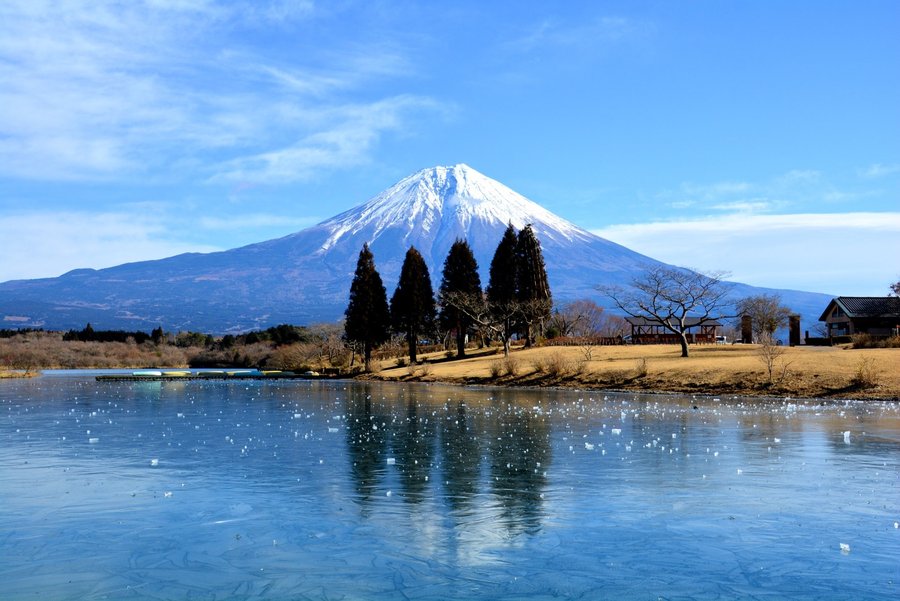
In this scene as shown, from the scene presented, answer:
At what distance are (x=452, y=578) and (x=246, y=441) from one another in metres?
15.4

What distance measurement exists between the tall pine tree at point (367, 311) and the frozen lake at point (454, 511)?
52.3 meters

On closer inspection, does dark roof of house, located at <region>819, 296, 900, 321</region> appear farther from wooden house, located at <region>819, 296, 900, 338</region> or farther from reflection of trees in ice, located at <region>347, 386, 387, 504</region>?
reflection of trees in ice, located at <region>347, 386, 387, 504</region>

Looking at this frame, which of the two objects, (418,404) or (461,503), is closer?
(461,503)

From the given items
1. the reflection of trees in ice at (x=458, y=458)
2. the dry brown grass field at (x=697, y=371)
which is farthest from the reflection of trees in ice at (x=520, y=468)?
the dry brown grass field at (x=697, y=371)

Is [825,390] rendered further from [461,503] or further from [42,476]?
[42,476]

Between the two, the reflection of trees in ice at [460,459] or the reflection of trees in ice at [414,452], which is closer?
the reflection of trees in ice at [460,459]

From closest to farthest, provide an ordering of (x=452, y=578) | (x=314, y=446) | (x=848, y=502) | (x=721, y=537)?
(x=452, y=578), (x=721, y=537), (x=848, y=502), (x=314, y=446)

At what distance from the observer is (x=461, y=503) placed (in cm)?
1542

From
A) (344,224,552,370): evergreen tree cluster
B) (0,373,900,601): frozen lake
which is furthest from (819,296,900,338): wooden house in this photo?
(0,373,900,601): frozen lake

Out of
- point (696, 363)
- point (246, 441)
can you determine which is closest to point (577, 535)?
point (246, 441)

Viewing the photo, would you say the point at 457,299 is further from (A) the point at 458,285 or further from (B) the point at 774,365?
(B) the point at 774,365

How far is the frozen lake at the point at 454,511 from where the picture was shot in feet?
35.4

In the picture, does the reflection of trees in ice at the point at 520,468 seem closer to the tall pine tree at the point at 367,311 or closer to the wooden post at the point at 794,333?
the wooden post at the point at 794,333

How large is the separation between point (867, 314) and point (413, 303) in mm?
48086
